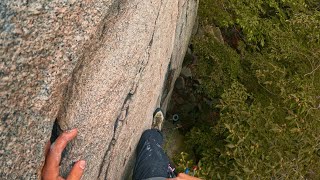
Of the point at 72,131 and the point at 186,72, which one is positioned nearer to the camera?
the point at 72,131

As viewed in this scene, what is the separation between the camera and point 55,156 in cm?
280

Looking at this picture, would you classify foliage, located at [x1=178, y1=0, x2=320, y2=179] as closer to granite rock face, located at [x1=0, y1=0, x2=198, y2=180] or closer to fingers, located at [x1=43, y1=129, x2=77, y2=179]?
granite rock face, located at [x1=0, y1=0, x2=198, y2=180]

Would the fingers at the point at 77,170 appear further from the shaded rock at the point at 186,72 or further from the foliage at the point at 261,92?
the shaded rock at the point at 186,72

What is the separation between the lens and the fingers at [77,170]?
2.97 metres

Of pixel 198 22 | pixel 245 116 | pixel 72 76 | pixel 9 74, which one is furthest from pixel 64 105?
pixel 198 22

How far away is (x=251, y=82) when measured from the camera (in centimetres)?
739

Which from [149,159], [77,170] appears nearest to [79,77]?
[77,170]

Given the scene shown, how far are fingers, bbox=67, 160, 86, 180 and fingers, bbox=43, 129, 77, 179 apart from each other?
15 cm

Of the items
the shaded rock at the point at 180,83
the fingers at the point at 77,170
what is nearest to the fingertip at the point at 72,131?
the fingers at the point at 77,170

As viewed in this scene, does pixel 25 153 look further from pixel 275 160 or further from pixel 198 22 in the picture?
pixel 198 22

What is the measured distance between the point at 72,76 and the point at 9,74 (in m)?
0.64

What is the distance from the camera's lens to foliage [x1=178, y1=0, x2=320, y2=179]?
5844 mm

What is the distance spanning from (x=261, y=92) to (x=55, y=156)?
17.3 feet

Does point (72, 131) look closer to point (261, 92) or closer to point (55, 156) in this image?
point (55, 156)
